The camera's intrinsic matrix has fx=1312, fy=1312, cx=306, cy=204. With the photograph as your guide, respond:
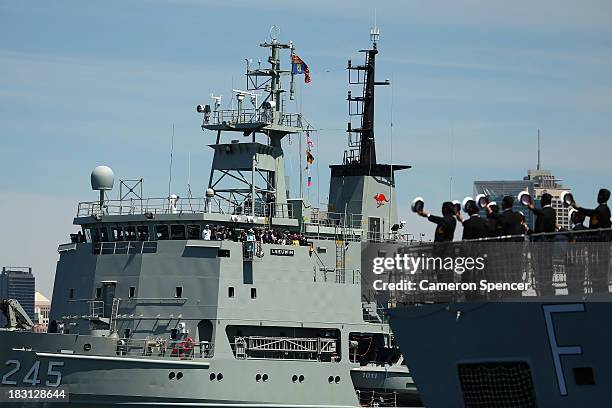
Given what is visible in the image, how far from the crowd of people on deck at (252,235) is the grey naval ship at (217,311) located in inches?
2.1

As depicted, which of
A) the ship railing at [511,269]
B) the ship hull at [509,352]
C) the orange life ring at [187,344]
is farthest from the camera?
the orange life ring at [187,344]

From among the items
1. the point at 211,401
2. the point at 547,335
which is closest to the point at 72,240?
the point at 211,401

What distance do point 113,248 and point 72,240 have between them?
9.33 ft

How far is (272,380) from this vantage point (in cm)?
4072

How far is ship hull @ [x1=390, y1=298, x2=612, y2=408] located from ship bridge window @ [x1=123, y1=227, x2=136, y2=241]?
2241 cm

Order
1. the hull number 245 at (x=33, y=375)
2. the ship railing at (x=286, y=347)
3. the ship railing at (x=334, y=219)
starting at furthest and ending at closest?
the ship railing at (x=334, y=219), the ship railing at (x=286, y=347), the hull number 245 at (x=33, y=375)

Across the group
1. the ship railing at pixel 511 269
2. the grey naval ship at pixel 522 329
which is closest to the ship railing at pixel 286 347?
the ship railing at pixel 511 269

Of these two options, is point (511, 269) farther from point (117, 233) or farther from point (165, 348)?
point (117, 233)

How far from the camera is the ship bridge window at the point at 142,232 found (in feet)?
138

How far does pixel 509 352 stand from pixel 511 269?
4.54 ft

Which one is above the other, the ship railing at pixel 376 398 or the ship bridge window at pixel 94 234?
the ship bridge window at pixel 94 234

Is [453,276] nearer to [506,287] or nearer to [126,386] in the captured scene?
[506,287]

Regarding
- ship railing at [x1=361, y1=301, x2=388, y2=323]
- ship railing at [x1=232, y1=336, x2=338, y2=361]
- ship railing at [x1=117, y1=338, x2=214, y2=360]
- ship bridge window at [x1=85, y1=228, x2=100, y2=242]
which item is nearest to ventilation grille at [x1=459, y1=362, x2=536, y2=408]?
ship railing at [x1=117, y1=338, x2=214, y2=360]

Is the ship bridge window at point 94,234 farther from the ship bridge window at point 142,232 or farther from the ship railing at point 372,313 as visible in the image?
the ship railing at point 372,313
